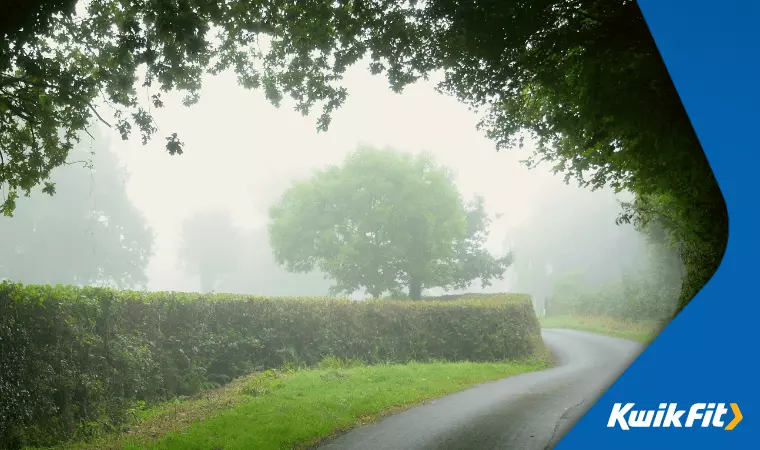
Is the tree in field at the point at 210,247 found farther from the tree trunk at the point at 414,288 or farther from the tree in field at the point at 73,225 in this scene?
the tree trunk at the point at 414,288

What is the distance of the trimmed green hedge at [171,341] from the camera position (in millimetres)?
6758

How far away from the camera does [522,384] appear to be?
33.1 ft

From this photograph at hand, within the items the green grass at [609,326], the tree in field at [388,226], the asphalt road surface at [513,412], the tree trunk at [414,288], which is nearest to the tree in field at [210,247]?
the tree in field at [388,226]

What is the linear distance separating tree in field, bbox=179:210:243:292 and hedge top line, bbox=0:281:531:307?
9.75ft

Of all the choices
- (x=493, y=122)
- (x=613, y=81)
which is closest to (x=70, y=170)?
(x=493, y=122)

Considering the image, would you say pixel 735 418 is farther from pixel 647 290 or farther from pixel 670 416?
pixel 647 290

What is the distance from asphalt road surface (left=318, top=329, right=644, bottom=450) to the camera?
6.50 m

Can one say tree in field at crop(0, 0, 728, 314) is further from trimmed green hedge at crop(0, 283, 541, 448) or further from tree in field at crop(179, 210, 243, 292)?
tree in field at crop(179, 210, 243, 292)

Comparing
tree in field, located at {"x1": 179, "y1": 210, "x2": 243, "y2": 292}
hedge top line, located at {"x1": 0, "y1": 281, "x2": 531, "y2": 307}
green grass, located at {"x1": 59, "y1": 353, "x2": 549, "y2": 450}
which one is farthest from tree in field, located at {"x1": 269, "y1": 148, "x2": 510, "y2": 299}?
green grass, located at {"x1": 59, "y1": 353, "x2": 549, "y2": 450}

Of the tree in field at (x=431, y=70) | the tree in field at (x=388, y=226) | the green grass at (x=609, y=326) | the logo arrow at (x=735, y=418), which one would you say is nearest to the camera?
the logo arrow at (x=735, y=418)

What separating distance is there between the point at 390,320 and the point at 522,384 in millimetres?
6029

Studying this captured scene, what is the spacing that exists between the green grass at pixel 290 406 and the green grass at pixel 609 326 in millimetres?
1314

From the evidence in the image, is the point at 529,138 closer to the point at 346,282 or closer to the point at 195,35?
the point at 195,35

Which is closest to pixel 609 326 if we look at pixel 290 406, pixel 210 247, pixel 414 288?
pixel 414 288
